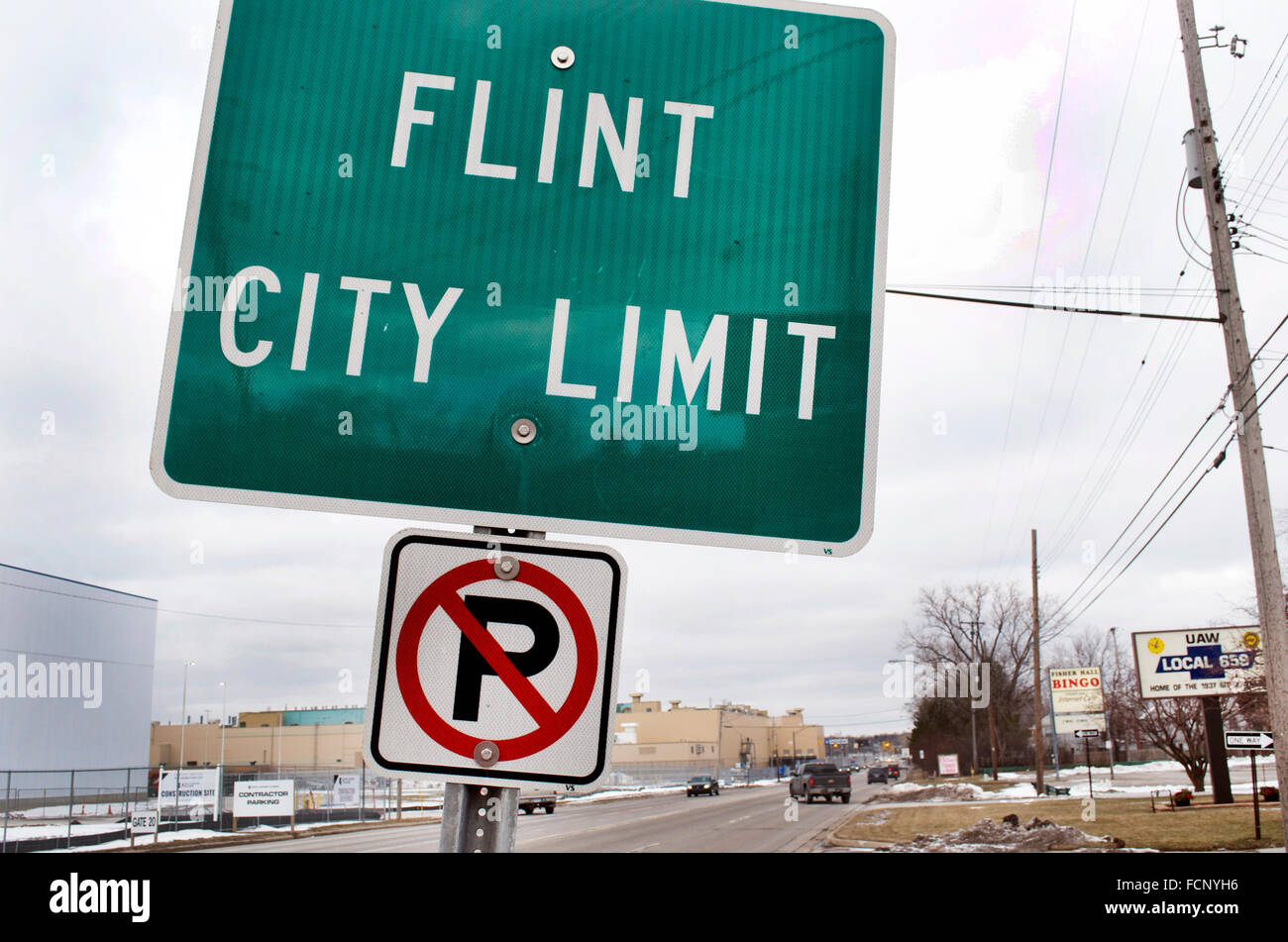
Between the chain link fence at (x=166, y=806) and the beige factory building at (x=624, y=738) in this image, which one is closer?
the chain link fence at (x=166, y=806)

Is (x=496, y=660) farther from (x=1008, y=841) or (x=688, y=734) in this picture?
(x=688, y=734)

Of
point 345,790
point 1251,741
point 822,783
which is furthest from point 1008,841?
point 822,783

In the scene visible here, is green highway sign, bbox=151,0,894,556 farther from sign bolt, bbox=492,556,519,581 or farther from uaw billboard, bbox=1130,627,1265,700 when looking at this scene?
uaw billboard, bbox=1130,627,1265,700

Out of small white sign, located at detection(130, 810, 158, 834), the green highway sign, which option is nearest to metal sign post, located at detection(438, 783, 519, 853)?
the green highway sign

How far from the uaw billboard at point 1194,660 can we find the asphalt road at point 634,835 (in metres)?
11.3

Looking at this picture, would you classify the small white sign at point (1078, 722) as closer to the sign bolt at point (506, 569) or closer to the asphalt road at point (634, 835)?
the asphalt road at point (634, 835)

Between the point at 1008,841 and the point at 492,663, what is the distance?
20309 mm

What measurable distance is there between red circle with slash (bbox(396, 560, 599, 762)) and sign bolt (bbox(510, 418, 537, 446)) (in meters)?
0.24

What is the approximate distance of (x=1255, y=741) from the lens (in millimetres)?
18750

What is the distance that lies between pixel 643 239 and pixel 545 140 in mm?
291

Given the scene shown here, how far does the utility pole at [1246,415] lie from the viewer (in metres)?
12.5

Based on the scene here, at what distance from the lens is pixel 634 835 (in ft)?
82.6

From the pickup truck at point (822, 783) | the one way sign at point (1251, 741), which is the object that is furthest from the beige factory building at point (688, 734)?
the one way sign at point (1251, 741)
